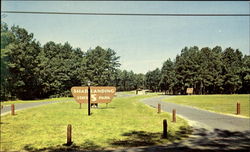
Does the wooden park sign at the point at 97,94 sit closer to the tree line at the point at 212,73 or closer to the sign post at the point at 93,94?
the sign post at the point at 93,94

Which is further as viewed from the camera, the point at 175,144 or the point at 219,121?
the point at 219,121

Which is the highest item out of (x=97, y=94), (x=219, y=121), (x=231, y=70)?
(x=231, y=70)

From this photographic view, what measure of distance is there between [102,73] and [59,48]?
17.9 meters

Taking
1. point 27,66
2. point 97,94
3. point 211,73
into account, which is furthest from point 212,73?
point 97,94

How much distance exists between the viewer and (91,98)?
64.0 ft

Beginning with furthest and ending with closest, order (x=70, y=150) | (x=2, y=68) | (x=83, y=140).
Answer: (x=83, y=140) < (x=70, y=150) < (x=2, y=68)

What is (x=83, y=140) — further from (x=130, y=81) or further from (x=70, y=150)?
(x=130, y=81)

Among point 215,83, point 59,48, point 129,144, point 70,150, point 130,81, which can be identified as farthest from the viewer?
point 130,81

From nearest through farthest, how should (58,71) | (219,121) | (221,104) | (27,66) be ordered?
(219,121)
(221,104)
(27,66)
(58,71)

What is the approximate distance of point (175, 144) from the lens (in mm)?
8758

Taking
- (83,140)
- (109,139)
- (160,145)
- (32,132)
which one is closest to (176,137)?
(160,145)

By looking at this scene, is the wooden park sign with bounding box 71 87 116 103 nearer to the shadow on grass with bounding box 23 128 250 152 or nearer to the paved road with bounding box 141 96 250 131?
the paved road with bounding box 141 96 250 131

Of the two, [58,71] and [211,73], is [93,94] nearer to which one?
[58,71]

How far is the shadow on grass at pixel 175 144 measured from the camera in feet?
26.2
